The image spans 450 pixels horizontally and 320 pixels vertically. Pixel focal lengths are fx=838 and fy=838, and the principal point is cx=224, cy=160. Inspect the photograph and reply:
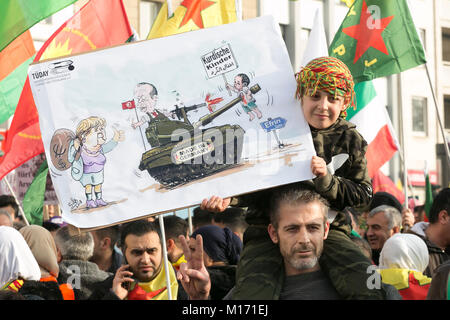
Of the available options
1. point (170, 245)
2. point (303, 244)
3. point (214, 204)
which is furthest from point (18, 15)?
point (303, 244)

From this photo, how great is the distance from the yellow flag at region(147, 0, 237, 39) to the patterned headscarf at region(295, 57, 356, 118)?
505 centimetres

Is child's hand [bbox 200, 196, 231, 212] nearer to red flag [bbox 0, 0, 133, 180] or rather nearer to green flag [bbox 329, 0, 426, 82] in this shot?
red flag [bbox 0, 0, 133, 180]

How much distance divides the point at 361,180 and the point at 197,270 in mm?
931

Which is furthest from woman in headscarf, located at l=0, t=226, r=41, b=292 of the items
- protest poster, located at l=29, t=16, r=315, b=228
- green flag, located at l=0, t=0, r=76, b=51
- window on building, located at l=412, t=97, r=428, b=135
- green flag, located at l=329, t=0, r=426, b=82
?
window on building, located at l=412, t=97, r=428, b=135

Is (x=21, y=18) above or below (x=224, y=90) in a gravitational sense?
above

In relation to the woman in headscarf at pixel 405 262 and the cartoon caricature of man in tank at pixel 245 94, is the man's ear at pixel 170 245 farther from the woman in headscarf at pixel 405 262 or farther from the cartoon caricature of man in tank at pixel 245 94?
the cartoon caricature of man in tank at pixel 245 94

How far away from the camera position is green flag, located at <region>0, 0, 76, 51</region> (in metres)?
6.85

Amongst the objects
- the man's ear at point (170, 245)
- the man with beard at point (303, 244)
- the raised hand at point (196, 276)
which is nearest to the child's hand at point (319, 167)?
the man with beard at point (303, 244)

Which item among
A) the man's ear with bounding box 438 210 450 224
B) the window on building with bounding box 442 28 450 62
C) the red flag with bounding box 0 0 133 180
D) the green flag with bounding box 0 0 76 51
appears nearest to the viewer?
the man's ear with bounding box 438 210 450 224

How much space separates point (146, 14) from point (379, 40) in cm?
1703

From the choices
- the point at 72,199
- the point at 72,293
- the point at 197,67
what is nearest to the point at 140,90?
the point at 197,67

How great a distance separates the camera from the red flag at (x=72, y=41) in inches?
335
